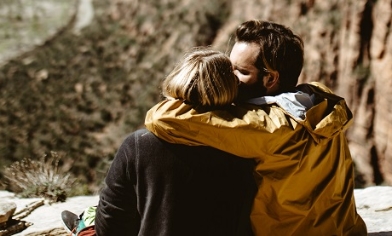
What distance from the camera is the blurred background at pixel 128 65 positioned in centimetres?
1012

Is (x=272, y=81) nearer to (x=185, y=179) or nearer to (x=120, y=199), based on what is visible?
(x=185, y=179)

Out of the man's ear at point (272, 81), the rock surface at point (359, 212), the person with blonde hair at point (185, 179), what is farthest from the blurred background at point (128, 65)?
the man's ear at point (272, 81)

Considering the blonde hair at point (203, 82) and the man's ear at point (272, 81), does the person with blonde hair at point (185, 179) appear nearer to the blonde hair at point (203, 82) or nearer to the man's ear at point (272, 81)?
the blonde hair at point (203, 82)

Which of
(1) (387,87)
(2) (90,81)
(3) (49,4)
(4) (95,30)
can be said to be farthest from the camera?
(3) (49,4)

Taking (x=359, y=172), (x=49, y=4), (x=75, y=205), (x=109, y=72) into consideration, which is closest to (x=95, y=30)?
(x=109, y=72)

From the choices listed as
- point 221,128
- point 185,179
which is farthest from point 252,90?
point 185,179

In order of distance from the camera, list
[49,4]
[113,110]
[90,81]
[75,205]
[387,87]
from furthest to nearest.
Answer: [49,4], [90,81], [113,110], [387,87], [75,205]

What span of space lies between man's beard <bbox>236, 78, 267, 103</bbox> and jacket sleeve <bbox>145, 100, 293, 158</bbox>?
0.92 feet

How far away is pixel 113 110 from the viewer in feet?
54.1

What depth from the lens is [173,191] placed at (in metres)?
2.26

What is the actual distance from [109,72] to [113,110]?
2.29 meters

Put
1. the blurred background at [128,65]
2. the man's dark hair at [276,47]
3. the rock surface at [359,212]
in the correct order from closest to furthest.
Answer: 1. the man's dark hair at [276,47]
2. the rock surface at [359,212]
3. the blurred background at [128,65]

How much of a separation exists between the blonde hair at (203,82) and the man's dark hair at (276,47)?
27cm

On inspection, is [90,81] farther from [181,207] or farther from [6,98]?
[181,207]
